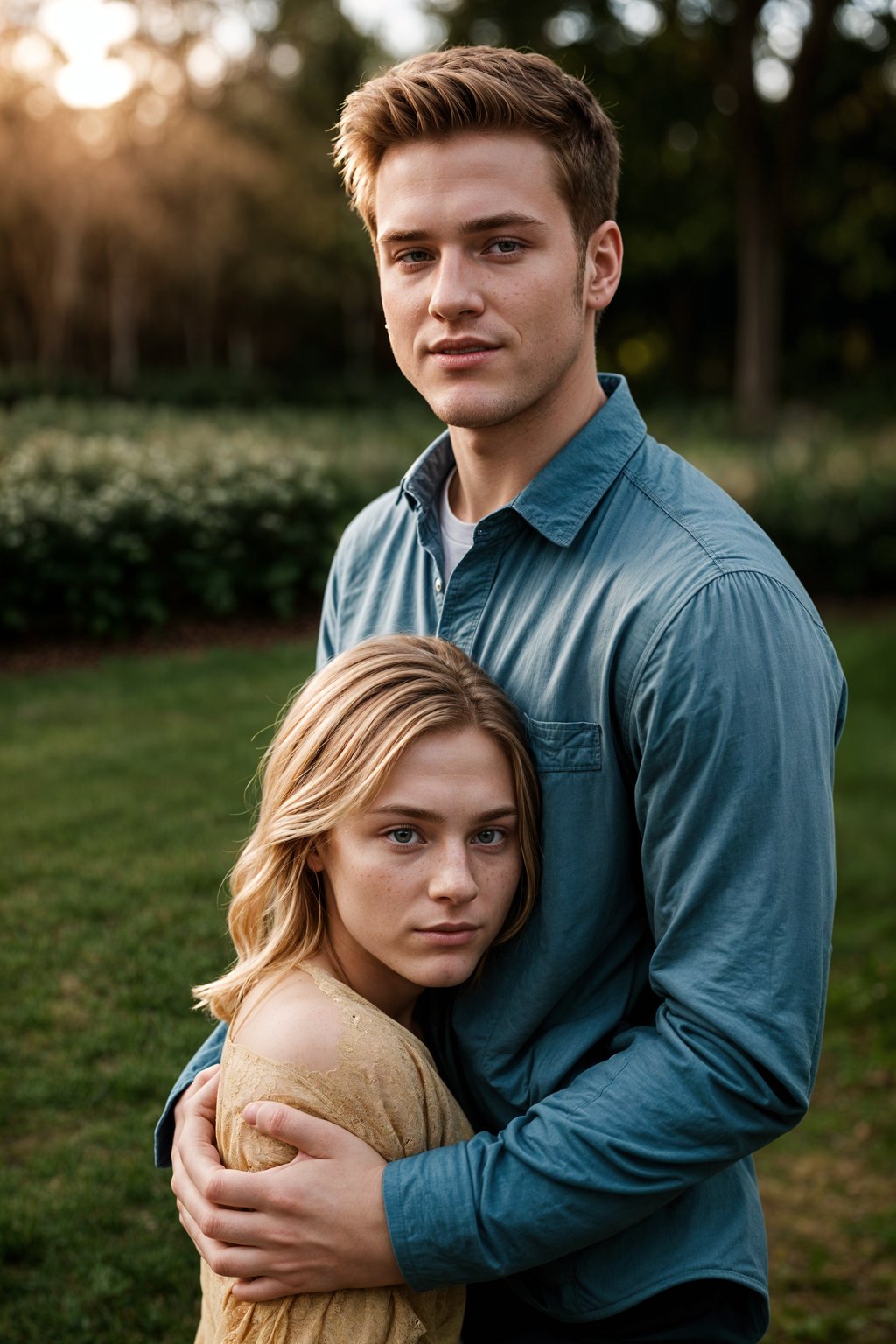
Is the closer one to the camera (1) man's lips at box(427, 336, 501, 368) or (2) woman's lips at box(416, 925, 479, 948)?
(2) woman's lips at box(416, 925, 479, 948)

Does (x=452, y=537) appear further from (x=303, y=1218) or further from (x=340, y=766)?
(x=303, y=1218)

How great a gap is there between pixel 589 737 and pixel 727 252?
3519 centimetres

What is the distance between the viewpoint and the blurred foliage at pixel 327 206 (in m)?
24.7

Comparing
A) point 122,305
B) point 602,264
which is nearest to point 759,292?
point 602,264

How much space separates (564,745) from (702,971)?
0.39m

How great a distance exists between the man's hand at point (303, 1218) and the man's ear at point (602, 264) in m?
1.40

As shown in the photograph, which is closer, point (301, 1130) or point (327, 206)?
point (301, 1130)

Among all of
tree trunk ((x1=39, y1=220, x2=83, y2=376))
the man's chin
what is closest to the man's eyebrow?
the man's chin

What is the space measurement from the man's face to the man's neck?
25mm

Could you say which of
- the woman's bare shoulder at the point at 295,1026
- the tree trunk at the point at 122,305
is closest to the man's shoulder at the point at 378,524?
the woman's bare shoulder at the point at 295,1026

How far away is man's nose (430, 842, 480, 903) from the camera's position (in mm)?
1827

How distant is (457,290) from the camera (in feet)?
6.57

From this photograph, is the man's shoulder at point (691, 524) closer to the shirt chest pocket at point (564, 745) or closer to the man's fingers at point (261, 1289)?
the shirt chest pocket at point (564, 745)

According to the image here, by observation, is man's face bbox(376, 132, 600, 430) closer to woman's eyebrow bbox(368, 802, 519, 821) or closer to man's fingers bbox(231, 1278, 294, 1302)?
woman's eyebrow bbox(368, 802, 519, 821)
